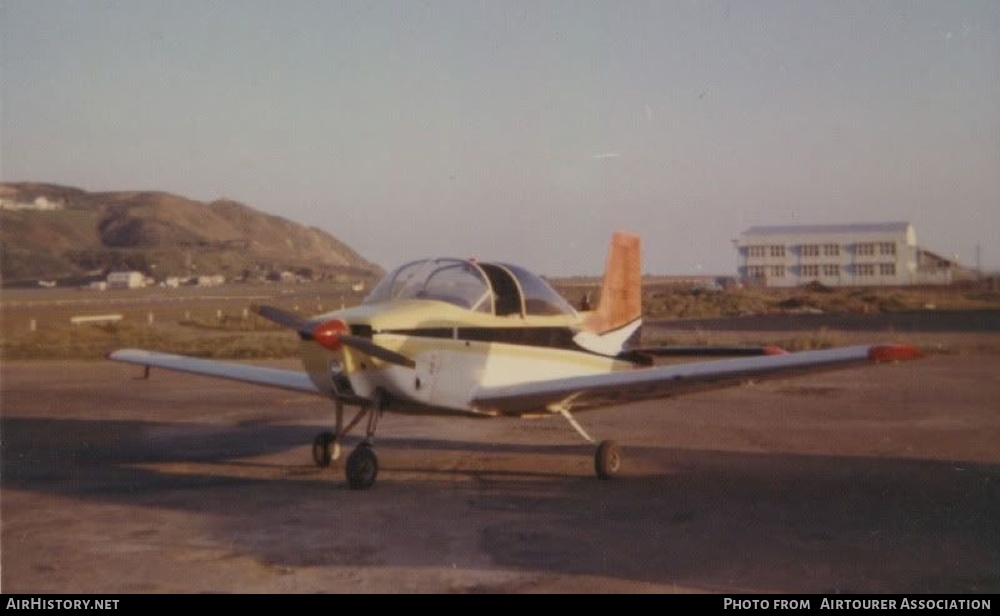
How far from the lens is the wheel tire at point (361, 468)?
9.85 m

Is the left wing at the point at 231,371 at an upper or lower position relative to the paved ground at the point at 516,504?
upper

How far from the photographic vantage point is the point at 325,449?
37.6 ft

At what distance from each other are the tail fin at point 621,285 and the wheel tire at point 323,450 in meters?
3.78

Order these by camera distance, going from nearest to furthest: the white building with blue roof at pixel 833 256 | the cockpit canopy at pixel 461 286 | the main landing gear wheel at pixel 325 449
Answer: the cockpit canopy at pixel 461 286 < the main landing gear wheel at pixel 325 449 < the white building with blue roof at pixel 833 256

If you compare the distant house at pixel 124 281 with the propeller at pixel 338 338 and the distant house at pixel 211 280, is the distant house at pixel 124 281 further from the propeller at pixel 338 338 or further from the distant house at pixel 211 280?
the propeller at pixel 338 338

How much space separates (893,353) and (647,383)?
2.46 metres

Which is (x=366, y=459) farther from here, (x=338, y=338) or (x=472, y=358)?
(x=472, y=358)

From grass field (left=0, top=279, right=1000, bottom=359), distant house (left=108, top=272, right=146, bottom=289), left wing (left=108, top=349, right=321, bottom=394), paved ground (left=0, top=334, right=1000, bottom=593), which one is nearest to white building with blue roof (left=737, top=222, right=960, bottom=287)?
grass field (left=0, top=279, right=1000, bottom=359)

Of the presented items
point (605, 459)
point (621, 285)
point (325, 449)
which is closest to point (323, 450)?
point (325, 449)

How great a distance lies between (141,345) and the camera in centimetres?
3316

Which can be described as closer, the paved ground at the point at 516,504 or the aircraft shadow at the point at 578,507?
the paved ground at the point at 516,504

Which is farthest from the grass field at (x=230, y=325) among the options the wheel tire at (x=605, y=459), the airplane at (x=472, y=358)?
the wheel tire at (x=605, y=459)

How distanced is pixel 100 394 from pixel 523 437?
10429 mm

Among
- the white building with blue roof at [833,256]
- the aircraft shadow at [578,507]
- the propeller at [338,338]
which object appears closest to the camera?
the aircraft shadow at [578,507]
